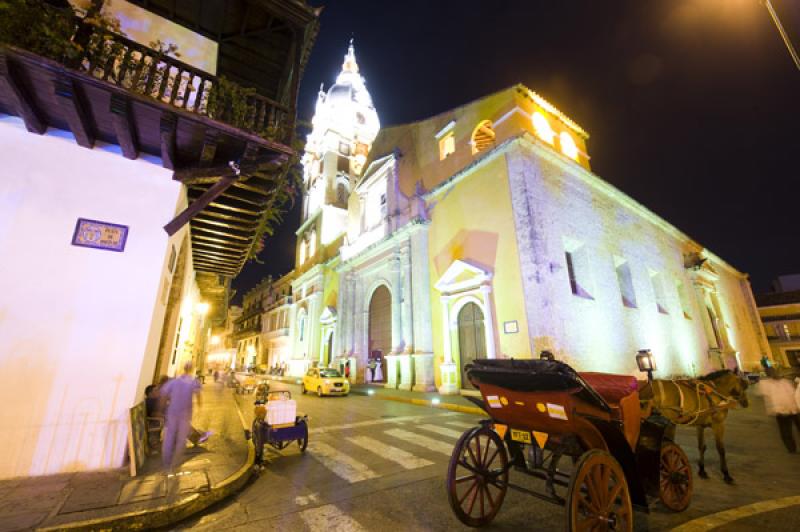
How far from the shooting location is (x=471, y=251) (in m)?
14.3

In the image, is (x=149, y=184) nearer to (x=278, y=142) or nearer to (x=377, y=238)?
(x=278, y=142)

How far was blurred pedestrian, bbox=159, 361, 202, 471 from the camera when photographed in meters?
5.06

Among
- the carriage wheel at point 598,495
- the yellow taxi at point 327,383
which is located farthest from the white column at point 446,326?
Answer: the carriage wheel at point 598,495

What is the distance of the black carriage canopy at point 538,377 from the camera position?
288cm

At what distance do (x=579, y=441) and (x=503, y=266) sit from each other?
32.9ft

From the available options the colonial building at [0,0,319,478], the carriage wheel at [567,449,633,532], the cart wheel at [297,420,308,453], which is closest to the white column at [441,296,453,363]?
the cart wheel at [297,420,308,453]

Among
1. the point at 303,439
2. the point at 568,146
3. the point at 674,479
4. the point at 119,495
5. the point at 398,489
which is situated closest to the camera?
the point at 674,479

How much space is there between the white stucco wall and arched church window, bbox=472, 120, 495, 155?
13.8 metres

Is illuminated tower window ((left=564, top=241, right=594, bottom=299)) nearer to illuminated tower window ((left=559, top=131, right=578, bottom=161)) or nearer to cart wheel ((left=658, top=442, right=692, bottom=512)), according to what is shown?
illuminated tower window ((left=559, top=131, right=578, bottom=161))

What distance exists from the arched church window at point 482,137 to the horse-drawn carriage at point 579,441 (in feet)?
45.7

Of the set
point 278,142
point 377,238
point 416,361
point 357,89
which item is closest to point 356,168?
point 357,89

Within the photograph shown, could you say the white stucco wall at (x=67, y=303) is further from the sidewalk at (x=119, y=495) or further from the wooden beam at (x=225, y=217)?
the wooden beam at (x=225, y=217)

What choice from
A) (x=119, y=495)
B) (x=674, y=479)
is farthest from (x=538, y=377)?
(x=119, y=495)

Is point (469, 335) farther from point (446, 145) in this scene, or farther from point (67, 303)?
point (67, 303)
